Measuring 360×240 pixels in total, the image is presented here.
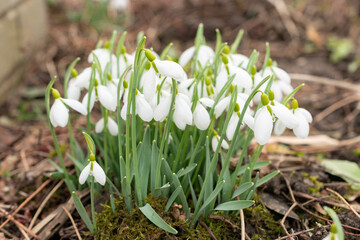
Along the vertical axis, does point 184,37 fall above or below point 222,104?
below

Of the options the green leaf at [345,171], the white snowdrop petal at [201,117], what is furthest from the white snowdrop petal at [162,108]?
the green leaf at [345,171]

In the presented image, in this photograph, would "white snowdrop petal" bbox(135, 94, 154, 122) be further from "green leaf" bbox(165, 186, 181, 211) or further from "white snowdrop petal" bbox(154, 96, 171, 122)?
"green leaf" bbox(165, 186, 181, 211)

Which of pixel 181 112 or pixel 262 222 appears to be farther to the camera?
pixel 262 222

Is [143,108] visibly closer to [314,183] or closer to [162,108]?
[162,108]

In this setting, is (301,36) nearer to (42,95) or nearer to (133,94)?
(42,95)

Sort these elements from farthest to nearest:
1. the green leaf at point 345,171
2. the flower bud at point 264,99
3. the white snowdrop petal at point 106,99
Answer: the green leaf at point 345,171, the white snowdrop petal at point 106,99, the flower bud at point 264,99

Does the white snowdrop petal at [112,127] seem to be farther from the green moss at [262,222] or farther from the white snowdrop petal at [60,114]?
the green moss at [262,222]

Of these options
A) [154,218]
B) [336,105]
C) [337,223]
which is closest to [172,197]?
[154,218]
